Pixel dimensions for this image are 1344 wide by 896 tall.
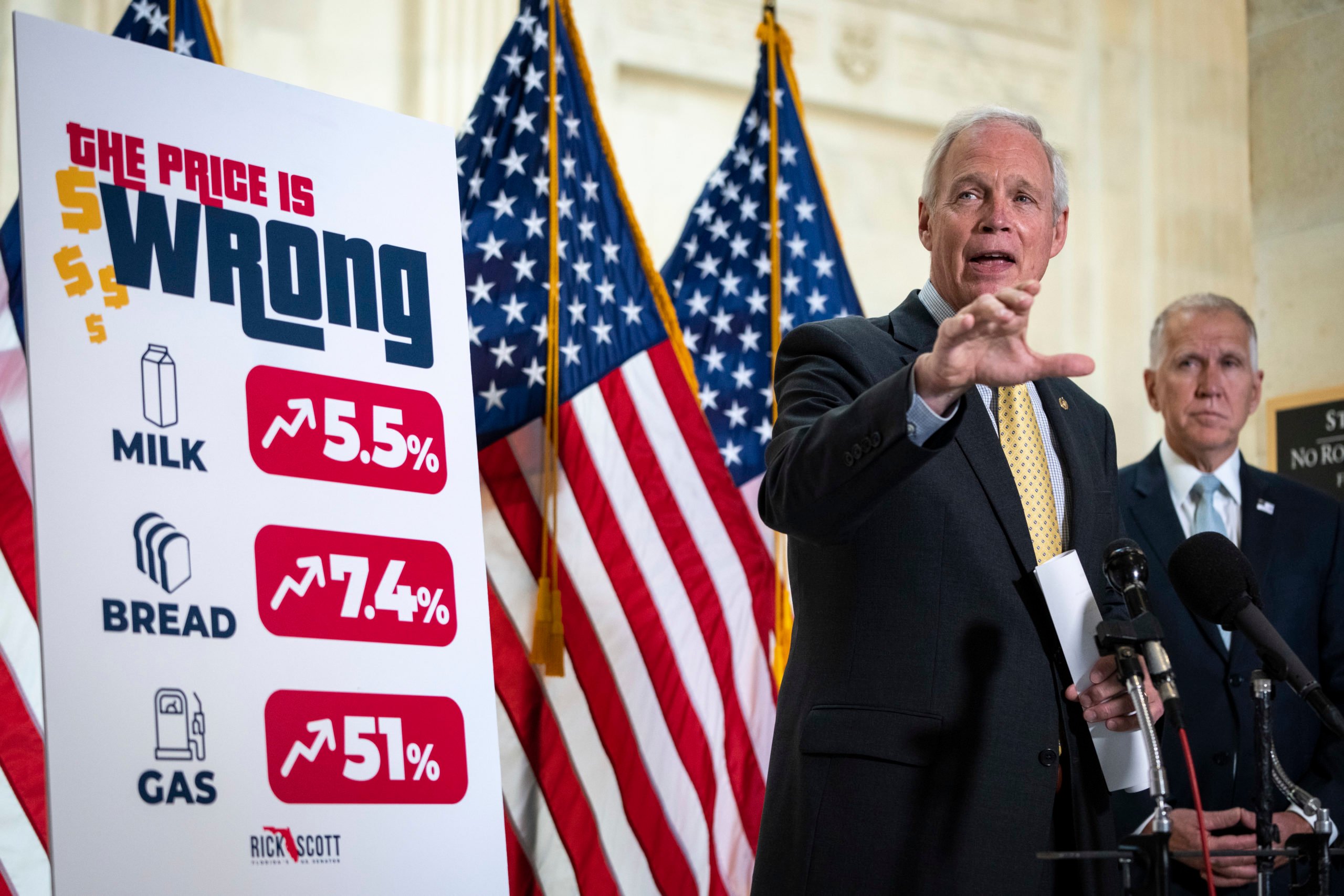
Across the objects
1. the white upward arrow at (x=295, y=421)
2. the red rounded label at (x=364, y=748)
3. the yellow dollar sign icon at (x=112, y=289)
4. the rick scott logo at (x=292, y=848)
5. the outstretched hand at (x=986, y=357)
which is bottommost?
the rick scott logo at (x=292, y=848)

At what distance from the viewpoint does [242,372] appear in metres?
2.39

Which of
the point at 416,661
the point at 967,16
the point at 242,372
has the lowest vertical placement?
the point at 416,661

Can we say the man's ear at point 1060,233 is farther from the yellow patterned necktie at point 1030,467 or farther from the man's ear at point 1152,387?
the man's ear at point 1152,387

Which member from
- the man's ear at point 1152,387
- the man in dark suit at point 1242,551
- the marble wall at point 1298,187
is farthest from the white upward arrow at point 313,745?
the marble wall at point 1298,187

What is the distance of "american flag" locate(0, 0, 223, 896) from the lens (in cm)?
331

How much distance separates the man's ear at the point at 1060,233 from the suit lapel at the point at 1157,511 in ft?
4.67

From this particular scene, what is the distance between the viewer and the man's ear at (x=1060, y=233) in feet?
8.32

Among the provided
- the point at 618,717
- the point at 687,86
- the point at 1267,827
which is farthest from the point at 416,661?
the point at 687,86

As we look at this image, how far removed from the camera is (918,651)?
2020 mm

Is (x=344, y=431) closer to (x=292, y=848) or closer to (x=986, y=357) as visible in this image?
(x=292, y=848)

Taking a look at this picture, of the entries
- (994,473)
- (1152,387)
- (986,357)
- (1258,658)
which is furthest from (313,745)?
(1152,387)

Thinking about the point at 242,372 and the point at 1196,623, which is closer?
the point at 242,372

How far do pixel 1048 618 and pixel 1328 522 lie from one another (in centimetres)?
206

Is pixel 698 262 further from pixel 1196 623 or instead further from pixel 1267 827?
pixel 1267 827
